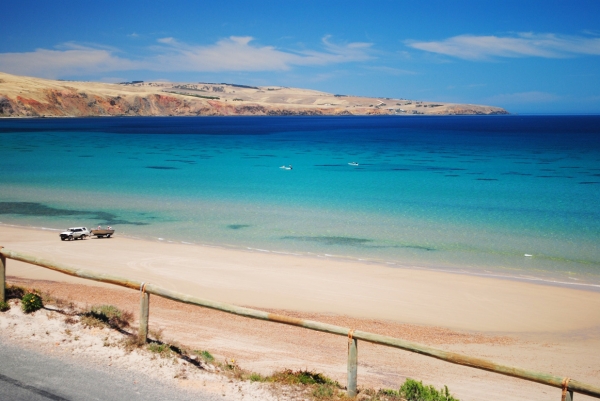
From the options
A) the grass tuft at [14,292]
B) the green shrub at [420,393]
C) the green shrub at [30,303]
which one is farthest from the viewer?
the grass tuft at [14,292]

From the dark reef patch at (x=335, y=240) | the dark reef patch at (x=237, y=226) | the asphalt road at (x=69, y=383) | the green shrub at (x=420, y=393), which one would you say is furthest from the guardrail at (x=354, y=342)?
the dark reef patch at (x=237, y=226)

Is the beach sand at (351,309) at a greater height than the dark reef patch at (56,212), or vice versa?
the dark reef patch at (56,212)

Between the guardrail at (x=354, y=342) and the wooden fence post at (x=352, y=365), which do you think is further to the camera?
the wooden fence post at (x=352, y=365)

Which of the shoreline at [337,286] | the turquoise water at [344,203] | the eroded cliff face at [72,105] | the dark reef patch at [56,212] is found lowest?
the shoreline at [337,286]

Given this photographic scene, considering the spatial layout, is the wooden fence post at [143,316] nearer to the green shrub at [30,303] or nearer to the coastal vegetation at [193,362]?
the coastal vegetation at [193,362]

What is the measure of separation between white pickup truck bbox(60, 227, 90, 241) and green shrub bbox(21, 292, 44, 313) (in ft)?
49.2

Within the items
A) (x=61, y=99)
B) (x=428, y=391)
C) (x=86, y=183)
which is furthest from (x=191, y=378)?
(x=61, y=99)

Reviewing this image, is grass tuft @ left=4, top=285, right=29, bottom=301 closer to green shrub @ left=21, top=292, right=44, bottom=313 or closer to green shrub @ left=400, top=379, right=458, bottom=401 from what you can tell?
green shrub @ left=21, top=292, right=44, bottom=313

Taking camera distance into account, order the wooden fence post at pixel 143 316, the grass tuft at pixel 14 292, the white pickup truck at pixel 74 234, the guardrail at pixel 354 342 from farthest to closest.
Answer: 1. the white pickup truck at pixel 74 234
2. the grass tuft at pixel 14 292
3. the wooden fence post at pixel 143 316
4. the guardrail at pixel 354 342

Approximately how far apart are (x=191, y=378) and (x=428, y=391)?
3607mm

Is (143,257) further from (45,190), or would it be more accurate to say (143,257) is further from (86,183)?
(86,183)

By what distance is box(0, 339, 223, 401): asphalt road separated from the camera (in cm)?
712

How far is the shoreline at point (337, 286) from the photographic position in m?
15.7

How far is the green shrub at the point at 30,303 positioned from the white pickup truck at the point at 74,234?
15006 mm
